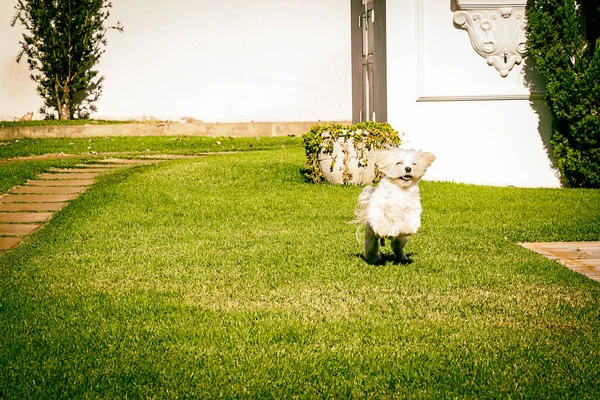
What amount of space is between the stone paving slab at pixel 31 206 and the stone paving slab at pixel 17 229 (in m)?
0.88

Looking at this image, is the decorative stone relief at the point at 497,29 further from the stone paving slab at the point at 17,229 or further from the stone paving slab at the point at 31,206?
the stone paving slab at the point at 17,229

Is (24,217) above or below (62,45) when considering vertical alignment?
below

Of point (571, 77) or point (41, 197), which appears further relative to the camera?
point (571, 77)

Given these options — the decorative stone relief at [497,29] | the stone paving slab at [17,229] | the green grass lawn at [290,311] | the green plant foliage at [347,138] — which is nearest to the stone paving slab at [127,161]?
the green plant foliage at [347,138]

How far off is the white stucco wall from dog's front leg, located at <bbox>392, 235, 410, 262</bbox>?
Answer: 38.5 feet

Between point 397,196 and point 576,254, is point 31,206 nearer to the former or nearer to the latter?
point 397,196

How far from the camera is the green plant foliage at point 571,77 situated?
10398 mm

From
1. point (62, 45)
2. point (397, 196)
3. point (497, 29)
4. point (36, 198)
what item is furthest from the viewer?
point (62, 45)

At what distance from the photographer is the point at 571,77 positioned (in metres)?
10.4

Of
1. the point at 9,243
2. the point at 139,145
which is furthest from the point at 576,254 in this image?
the point at 139,145

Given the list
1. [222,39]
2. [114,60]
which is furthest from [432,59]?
[114,60]

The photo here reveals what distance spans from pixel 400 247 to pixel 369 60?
289 inches

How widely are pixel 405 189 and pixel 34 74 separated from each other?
13.6m

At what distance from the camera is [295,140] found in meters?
15.9
